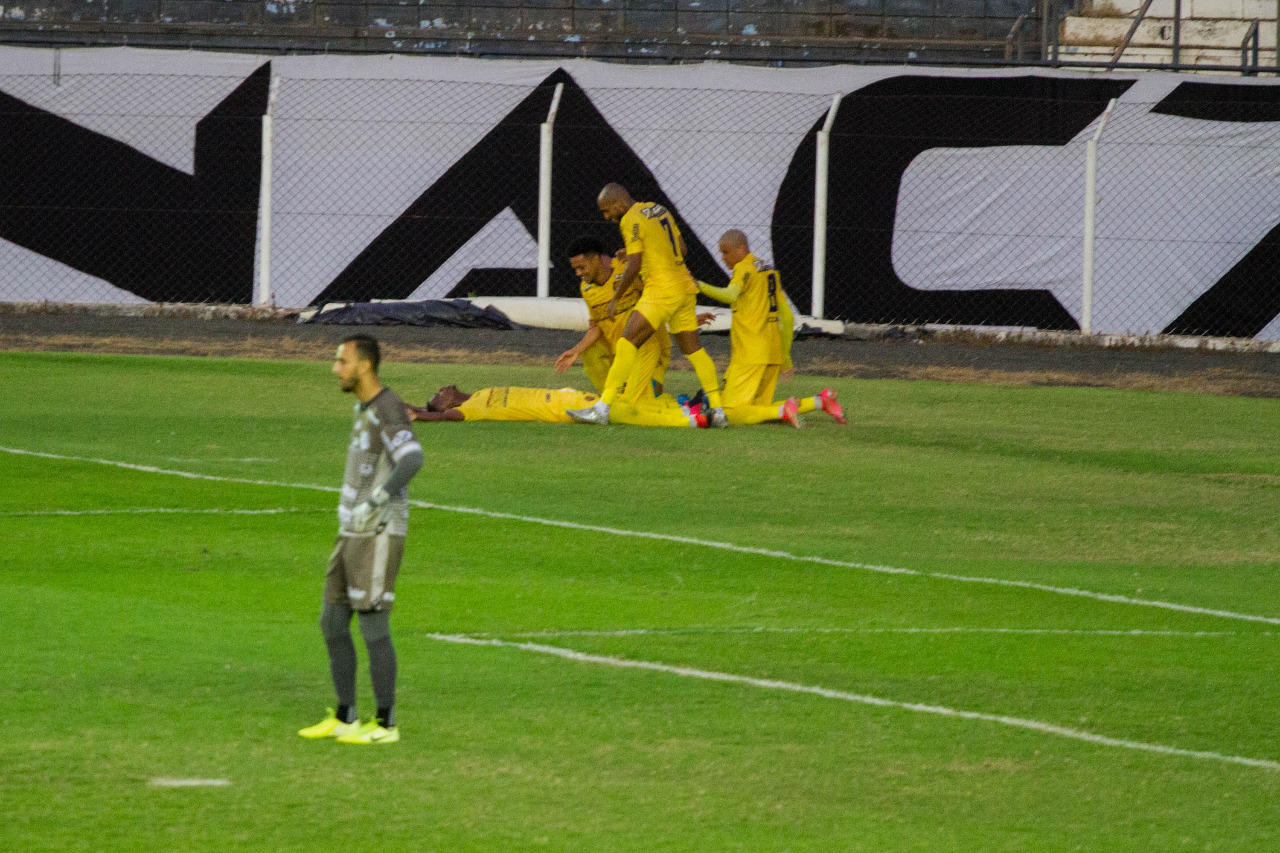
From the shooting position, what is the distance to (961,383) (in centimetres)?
1788

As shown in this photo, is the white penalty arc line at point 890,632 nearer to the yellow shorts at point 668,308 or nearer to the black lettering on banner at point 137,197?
the yellow shorts at point 668,308

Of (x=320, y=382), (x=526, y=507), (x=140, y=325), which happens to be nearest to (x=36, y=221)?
(x=140, y=325)

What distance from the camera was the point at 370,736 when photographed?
5.55 meters

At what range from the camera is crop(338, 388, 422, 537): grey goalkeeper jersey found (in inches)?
217

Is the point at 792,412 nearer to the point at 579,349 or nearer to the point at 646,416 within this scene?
the point at 646,416

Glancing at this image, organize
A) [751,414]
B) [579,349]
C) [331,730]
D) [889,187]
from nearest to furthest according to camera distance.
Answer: [331,730], [579,349], [751,414], [889,187]

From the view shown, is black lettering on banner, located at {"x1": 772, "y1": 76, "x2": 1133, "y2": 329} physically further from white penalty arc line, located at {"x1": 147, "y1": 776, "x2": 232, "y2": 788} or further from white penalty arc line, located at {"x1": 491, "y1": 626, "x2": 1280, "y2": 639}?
white penalty arc line, located at {"x1": 147, "y1": 776, "x2": 232, "y2": 788}

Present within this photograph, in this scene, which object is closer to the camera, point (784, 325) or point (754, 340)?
point (754, 340)

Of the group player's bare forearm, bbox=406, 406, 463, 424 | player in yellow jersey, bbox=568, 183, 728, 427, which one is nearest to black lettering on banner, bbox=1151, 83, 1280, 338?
player in yellow jersey, bbox=568, 183, 728, 427

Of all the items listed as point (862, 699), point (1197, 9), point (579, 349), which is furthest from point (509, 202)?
point (862, 699)

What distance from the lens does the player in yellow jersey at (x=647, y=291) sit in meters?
13.5

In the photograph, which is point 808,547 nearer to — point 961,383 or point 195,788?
point 195,788

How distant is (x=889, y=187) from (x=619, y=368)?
886cm

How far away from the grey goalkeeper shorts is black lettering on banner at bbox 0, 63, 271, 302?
16572mm
